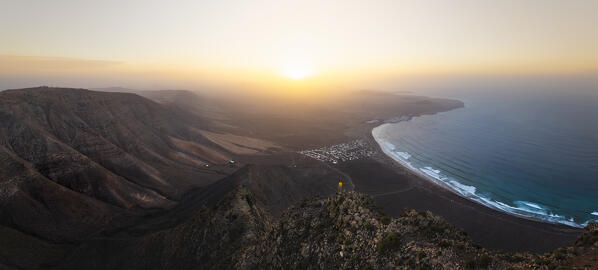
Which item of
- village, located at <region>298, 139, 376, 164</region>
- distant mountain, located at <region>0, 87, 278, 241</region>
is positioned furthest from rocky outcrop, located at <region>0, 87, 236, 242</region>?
village, located at <region>298, 139, 376, 164</region>

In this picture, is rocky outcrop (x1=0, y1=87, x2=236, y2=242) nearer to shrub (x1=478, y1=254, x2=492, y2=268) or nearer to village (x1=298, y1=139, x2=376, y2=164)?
village (x1=298, y1=139, x2=376, y2=164)

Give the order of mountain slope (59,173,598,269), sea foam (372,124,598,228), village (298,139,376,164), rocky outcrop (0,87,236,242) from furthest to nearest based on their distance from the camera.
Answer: village (298,139,376,164), sea foam (372,124,598,228), rocky outcrop (0,87,236,242), mountain slope (59,173,598,269)

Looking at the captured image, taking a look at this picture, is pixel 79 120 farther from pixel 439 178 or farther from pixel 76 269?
pixel 439 178


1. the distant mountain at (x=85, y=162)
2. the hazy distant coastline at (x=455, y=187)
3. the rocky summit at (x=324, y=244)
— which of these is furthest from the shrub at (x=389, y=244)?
the hazy distant coastline at (x=455, y=187)

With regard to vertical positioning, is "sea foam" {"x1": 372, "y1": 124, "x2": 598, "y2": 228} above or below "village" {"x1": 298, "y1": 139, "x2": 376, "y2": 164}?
below

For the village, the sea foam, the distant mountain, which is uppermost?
the distant mountain

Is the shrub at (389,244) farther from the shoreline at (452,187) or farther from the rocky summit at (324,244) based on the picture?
the shoreline at (452,187)

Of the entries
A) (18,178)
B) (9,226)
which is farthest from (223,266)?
(18,178)
